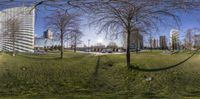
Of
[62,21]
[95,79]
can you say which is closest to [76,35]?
[95,79]

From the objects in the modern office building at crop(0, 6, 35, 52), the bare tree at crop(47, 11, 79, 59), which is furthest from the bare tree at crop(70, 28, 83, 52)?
the modern office building at crop(0, 6, 35, 52)

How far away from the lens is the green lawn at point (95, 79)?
655 inches

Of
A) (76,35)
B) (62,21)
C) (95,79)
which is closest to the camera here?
(62,21)

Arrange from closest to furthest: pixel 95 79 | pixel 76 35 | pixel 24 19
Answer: pixel 24 19
pixel 95 79
pixel 76 35

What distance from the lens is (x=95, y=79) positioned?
67.6 ft

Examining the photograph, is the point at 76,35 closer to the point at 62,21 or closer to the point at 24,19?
the point at 62,21

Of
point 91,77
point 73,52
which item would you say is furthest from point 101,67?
point 73,52

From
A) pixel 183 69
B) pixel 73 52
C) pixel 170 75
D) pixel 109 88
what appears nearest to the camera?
pixel 109 88

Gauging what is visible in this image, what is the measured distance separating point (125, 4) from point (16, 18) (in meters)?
1.96

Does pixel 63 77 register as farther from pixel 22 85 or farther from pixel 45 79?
pixel 22 85

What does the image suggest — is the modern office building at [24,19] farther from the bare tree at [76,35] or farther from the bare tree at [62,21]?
the bare tree at [76,35]

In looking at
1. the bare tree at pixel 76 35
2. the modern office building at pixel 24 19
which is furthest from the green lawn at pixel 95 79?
the modern office building at pixel 24 19

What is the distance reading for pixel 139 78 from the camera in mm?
20953

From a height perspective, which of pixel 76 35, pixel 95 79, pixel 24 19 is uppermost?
pixel 76 35
